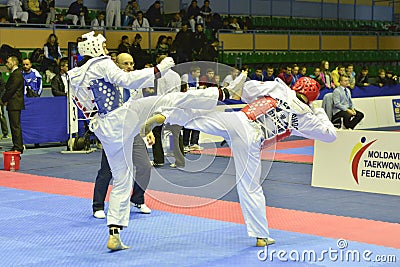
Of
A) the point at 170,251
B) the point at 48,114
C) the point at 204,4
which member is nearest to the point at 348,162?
the point at 170,251

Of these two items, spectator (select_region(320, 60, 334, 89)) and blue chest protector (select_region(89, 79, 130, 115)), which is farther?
spectator (select_region(320, 60, 334, 89))

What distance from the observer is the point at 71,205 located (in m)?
8.74

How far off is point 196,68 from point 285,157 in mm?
6941

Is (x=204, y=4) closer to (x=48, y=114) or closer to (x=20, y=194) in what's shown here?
(x=48, y=114)

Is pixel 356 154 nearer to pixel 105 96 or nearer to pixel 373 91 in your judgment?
pixel 105 96

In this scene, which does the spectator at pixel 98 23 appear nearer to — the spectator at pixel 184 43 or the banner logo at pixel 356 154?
the spectator at pixel 184 43

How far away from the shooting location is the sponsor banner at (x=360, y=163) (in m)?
9.64

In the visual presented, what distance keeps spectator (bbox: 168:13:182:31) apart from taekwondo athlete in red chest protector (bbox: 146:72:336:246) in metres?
16.8

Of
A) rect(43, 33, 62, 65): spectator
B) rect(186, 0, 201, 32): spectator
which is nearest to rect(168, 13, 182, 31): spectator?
rect(186, 0, 201, 32): spectator

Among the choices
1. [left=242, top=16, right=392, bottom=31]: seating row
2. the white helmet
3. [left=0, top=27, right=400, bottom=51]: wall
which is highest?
[left=242, top=16, right=392, bottom=31]: seating row

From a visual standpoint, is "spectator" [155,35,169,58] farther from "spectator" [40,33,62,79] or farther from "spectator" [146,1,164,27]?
"spectator" [40,33,62,79]

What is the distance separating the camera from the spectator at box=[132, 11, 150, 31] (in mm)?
21781

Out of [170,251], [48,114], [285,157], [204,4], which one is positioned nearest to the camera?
[170,251]

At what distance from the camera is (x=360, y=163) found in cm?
995
